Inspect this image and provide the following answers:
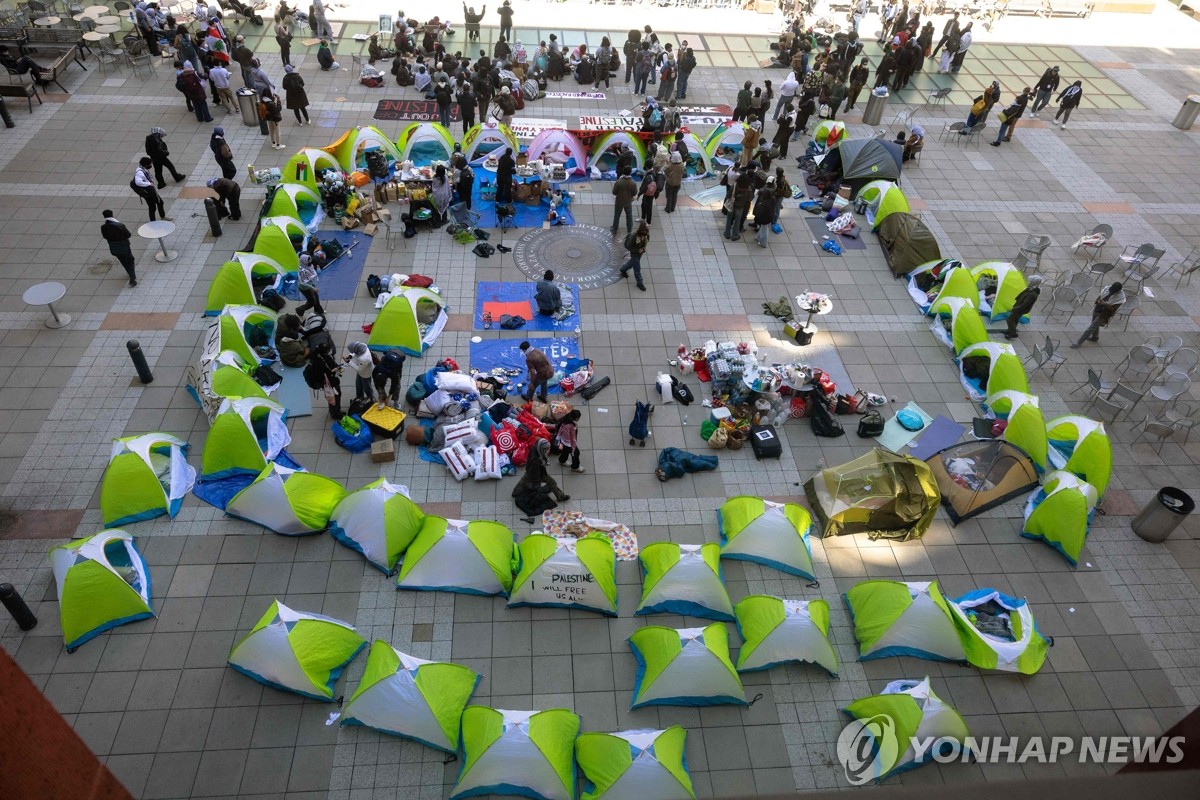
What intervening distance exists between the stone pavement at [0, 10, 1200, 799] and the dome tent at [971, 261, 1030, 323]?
108 cm

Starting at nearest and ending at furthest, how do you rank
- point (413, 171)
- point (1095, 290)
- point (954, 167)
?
point (1095, 290) < point (413, 171) < point (954, 167)

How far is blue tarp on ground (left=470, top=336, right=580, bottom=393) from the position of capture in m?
16.4

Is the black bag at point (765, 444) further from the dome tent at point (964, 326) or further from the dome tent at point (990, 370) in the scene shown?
the dome tent at point (964, 326)

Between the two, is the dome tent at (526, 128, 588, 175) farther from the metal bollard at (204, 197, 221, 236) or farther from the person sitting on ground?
the metal bollard at (204, 197, 221, 236)

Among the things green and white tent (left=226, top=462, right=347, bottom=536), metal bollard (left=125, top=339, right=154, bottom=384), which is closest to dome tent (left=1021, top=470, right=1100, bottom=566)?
green and white tent (left=226, top=462, right=347, bottom=536)

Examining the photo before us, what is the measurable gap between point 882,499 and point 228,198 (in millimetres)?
17342

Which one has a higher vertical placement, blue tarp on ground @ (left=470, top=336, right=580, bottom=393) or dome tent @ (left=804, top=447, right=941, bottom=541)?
dome tent @ (left=804, top=447, right=941, bottom=541)

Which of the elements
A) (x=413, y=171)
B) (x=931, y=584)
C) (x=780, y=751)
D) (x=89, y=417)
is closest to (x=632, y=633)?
(x=780, y=751)

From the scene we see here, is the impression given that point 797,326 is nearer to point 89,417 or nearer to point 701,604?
point 701,604

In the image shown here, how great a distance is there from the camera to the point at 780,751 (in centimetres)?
1088

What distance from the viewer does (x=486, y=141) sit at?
73.0 ft

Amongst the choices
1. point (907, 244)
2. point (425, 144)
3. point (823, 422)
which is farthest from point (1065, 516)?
point (425, 144)

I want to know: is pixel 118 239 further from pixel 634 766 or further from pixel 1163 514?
pixel 1163 514

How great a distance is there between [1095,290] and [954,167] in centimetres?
687
